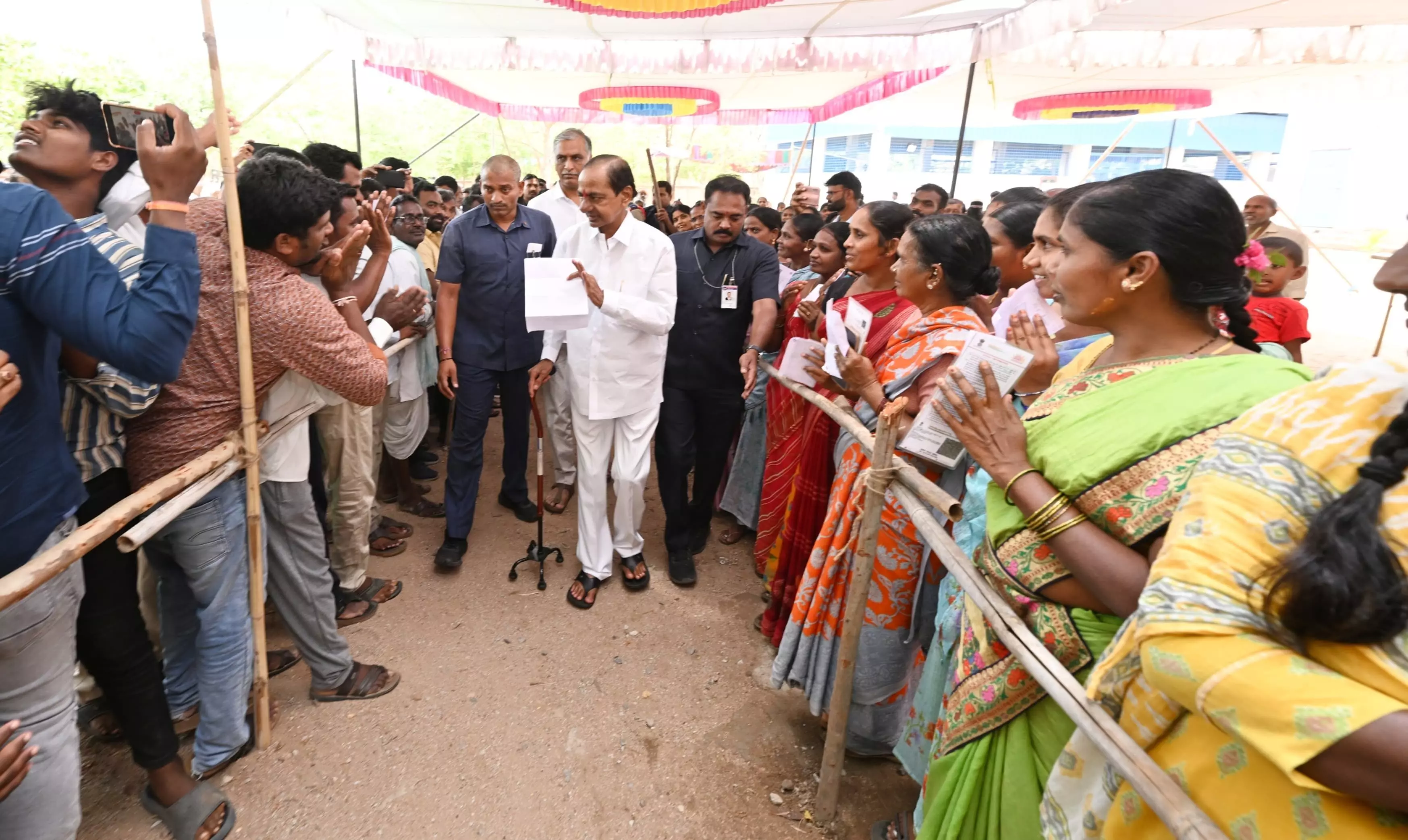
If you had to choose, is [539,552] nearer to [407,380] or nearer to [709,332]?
[407,380]

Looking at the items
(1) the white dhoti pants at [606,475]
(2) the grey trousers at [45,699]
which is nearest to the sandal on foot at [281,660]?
(2) the grey trousers at [45,699]

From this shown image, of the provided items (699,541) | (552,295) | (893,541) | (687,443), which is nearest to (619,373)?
(552,295)

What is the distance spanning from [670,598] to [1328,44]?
6.17 m

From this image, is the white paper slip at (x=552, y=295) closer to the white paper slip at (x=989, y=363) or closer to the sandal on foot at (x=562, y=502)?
the sandal on foot at (x=562, y=502)

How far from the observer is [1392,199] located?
1612 centimetres

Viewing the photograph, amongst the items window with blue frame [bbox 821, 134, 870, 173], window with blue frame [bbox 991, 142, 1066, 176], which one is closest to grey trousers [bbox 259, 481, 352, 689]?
window with blue frame [bbox 821, 134, 870, 173]

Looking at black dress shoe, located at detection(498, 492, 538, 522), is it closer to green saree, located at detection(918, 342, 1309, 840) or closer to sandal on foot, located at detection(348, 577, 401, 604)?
sandal on foot, located at detection(348, 577, 401, 604)

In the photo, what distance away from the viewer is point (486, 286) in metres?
3.76

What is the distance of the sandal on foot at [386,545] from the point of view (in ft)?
12.3

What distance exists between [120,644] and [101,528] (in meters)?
0.56

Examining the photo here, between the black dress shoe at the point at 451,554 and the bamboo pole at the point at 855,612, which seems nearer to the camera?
the bamboo pole at the point at 855,612

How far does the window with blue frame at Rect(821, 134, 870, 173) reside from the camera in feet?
97.8

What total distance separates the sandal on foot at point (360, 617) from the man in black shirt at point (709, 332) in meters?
1.43

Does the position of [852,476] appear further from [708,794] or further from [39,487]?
[39,487]
